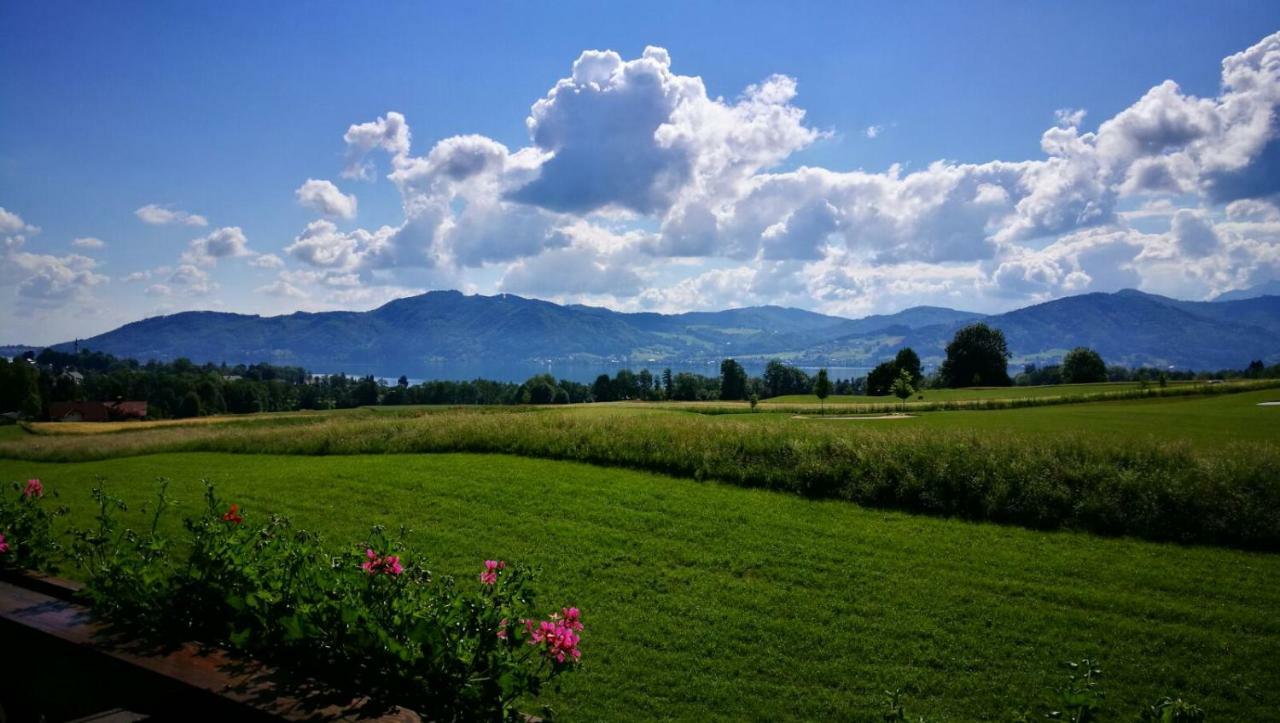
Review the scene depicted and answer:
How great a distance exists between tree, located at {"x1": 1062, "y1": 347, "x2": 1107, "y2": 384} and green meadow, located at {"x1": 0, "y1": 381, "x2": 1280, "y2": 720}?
275 feet

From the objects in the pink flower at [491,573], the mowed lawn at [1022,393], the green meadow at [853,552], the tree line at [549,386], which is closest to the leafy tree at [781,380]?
the tree line at [549,386]

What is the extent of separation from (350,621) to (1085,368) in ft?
363

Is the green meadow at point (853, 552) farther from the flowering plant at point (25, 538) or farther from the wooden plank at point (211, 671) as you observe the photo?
the wooden plank at point (211, 671)

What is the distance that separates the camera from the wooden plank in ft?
7.85

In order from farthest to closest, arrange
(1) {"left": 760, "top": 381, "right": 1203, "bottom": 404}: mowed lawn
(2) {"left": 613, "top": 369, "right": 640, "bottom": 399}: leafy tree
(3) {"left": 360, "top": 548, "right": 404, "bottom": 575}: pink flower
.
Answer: (2) {"left": 613, "top": 369, "right": 640, "bottom": 399}: leafy tree
(1) {"left": 760, "top": 381, "right": 1203, "bottom": 404}: mowed lawn
(3) {"left": 360, "top": 548, "right": 404, "bottom": 575}: pink flower

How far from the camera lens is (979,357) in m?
91.3

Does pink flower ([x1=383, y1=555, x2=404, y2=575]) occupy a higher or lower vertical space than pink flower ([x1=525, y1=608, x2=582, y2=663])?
higher

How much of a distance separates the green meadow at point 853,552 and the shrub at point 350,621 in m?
3.91

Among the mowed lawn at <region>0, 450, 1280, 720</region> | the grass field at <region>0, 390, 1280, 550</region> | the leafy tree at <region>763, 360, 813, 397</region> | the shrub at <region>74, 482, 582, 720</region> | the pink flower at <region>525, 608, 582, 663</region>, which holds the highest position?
the leafy tree at <region>763, 360, 813, 397</region>

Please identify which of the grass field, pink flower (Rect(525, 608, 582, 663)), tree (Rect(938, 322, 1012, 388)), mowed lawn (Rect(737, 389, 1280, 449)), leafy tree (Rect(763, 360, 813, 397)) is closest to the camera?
pink flower (Rect(525, 608, 582, 663))

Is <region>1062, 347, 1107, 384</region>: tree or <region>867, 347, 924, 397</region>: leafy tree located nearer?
<region>867, 347, 924, 397</region>: leafy tree

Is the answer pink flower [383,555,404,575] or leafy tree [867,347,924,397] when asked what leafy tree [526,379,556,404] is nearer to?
leafy tree [867,347,924,397]

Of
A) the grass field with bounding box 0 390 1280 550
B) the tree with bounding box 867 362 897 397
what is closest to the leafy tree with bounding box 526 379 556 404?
the tree with bounding box 867 362 897 397

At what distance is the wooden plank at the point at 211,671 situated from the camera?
7.85 ft
